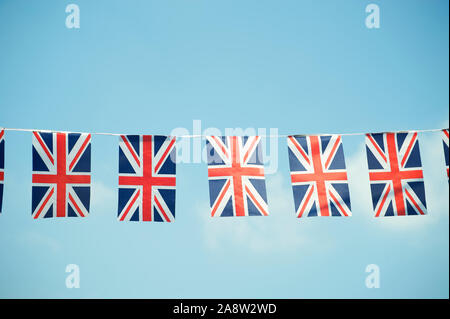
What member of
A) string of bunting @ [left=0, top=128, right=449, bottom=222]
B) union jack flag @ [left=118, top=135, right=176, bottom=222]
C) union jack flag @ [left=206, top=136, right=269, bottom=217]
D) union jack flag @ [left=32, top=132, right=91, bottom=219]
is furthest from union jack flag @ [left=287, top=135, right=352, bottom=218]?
union jack flag @ [left=32, top=132, right=91, bottom=219]

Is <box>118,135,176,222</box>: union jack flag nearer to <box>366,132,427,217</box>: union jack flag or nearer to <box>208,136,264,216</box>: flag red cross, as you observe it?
<box>208,136,264,216</box>: flag red cross

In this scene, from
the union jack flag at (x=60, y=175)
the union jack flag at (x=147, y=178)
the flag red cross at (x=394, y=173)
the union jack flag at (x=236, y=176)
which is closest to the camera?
the union jack flag at (x=60, y=175)

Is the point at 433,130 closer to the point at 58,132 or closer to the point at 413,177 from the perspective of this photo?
the point at 413,177

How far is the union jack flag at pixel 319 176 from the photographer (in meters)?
12.1

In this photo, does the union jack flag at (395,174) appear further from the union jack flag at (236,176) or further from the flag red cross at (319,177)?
the union jack flag at (236,176)

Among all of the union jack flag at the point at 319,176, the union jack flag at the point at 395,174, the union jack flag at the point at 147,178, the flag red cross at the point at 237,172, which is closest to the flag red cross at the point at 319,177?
the union jack flag at the point at 319,176

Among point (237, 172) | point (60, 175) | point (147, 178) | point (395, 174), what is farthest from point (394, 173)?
point (60, 175)

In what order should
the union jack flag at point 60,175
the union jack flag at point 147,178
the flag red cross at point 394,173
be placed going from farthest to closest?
1. the flag red cross at point 394,173
2. the union jack flag at point 147,178
3. the union jack flag at point 60,175

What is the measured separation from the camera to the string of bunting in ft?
39.0

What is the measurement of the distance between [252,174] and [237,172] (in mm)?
380

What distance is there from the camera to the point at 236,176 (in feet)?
39.8

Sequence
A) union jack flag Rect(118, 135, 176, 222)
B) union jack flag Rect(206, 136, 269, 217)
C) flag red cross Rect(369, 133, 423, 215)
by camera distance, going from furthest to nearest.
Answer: flag red cross Rect(369, 133, 423, 215) < union jack flag Rect(206, 136, 269, 217) < union jack flag Rect(118, 135, 176, 222)
